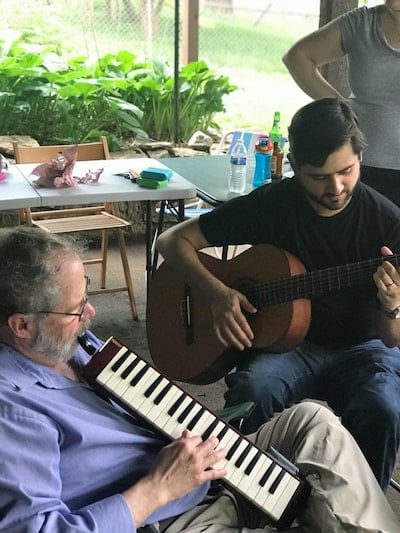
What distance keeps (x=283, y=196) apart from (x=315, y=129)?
254 mm

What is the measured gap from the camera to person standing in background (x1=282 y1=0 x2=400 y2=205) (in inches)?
102

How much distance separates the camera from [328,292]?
2117 millimetres

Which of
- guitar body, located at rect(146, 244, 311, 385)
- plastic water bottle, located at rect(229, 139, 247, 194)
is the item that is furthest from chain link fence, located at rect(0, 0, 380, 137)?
guitar body, located at rect(146, 244, 311, 385)

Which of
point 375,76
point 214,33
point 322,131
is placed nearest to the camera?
point 322,131

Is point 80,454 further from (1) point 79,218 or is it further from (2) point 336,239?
(1) point 79,218

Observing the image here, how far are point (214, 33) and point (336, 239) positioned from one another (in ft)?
14.6

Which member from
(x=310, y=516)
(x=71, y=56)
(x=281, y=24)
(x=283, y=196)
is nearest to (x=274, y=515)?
(x=310, y=516)

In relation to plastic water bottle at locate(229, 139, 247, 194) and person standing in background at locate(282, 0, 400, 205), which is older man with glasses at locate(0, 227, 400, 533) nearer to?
person standing in background at locate(282, 0, 400, 205)

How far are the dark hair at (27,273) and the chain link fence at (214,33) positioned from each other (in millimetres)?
4443

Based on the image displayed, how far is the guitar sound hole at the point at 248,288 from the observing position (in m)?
2.21

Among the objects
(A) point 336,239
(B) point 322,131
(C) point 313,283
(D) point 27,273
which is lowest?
(C) point 313,283

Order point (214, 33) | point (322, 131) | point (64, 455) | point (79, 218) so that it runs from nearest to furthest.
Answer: point (64, 455), point (322, 131), point (79, 218), point (214, 33)

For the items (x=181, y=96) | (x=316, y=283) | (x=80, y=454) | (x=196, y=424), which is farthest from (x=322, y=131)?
(x=181, y=96)

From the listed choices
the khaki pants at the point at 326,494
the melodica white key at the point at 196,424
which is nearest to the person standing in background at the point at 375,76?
the khaki pants at the point at 326,494
